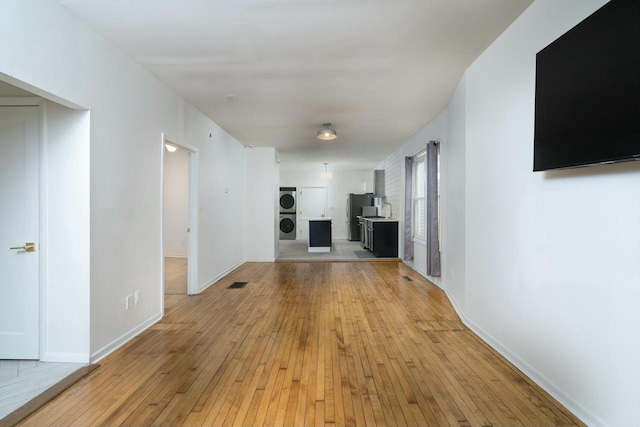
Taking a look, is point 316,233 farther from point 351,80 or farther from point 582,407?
point 582,407

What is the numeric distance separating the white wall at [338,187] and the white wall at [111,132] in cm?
805

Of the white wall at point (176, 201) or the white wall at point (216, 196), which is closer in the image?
the white wall at point (216, 196)

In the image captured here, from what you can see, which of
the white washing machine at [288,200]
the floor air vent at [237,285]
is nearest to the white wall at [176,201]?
the floor air vent at [237,285]

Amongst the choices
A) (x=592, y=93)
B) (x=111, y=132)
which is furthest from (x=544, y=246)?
(x=111, y=132)

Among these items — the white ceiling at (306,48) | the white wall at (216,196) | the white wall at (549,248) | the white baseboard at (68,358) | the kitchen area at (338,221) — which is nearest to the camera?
the white wall at (549,248)

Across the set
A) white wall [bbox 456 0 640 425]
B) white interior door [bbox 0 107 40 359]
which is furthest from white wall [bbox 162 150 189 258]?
white wall [bbox 456 0 640 425]

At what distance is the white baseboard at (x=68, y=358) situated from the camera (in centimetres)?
253

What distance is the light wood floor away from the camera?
1.91m

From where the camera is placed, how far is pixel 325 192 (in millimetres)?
12289

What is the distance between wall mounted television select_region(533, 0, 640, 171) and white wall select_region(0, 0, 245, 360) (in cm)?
329

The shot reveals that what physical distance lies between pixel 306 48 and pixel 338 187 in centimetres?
957

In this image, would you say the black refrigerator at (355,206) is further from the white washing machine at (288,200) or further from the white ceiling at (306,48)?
the white ceiling at (306,48)

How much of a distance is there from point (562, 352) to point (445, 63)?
269 centimetres

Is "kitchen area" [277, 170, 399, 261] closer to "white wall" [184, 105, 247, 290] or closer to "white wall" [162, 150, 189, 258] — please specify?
"white wall" [184, 105, 247, 290]
